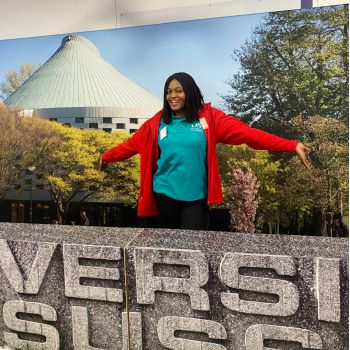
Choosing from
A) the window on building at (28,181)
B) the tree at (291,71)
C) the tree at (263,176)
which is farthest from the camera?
the window on building at (28,181)

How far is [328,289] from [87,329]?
0.92 metres

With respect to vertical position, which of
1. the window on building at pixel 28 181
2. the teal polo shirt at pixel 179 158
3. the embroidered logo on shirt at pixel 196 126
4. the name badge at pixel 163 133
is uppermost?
the embroidered logo on shirt at pixel 196 126

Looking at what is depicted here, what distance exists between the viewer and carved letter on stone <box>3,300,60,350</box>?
167 cm

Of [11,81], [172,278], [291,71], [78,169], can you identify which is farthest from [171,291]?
[11,81]

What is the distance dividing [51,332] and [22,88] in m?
2.96

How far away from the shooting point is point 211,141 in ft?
8.56

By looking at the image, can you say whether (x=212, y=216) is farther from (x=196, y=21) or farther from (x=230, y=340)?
(x=230, y=340)

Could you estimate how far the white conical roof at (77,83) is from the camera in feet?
12.2

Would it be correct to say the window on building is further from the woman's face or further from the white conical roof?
the woman's face

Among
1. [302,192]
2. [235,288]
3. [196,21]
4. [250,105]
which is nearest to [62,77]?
[196,21]

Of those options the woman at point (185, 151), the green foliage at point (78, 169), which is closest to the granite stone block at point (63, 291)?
the woman at point (185, 151)

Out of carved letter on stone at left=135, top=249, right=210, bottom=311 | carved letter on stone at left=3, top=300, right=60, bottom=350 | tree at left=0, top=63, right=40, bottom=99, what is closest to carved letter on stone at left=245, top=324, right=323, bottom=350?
carved letter on stone at left=135, top=249, right=210, bottom=311

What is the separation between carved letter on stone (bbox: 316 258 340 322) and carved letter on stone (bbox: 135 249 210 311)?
37 centimetres

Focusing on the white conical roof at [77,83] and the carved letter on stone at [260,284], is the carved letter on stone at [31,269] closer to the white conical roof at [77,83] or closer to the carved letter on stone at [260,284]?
the carved letter on stone at [260,284]
